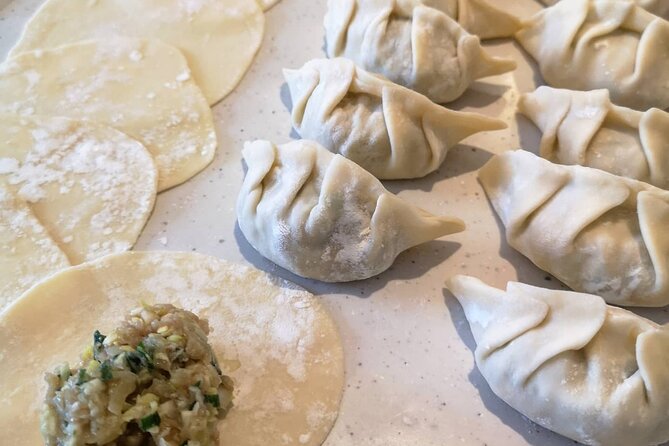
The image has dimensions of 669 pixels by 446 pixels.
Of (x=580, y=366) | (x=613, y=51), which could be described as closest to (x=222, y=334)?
(x=580, y=366)

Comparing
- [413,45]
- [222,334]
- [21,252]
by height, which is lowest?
[222,334]

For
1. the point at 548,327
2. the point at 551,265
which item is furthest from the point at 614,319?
the point at 551,265

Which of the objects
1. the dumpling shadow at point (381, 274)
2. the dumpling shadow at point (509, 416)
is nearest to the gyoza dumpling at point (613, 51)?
the dumpling shadow at point (381, 274)

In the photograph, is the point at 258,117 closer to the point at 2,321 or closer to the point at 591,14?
the point at 2,321

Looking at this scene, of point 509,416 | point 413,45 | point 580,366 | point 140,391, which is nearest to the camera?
point 140,391

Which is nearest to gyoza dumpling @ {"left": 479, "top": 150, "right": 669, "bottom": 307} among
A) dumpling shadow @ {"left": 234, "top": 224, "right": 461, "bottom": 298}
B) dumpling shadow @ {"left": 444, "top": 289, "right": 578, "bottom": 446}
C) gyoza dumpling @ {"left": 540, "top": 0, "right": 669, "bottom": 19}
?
dumpling shadow @ {"left": 234, "top": 224, "right": 461, "bottom": 298}

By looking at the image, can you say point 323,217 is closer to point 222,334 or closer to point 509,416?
point 222,334

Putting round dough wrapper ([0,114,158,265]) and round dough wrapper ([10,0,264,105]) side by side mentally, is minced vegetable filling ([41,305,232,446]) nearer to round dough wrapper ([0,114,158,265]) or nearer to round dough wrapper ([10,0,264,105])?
round dough wrapper ([0,114,158,265])
